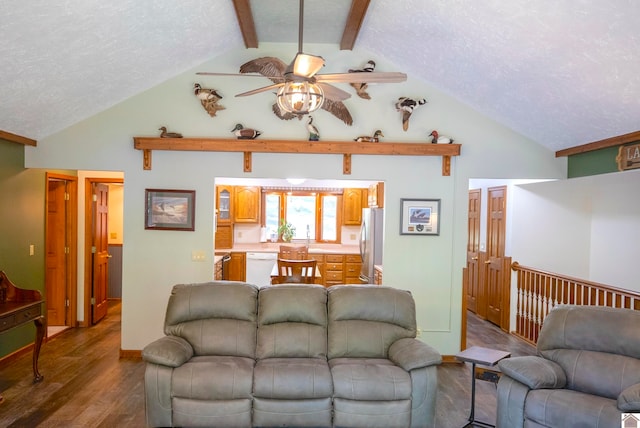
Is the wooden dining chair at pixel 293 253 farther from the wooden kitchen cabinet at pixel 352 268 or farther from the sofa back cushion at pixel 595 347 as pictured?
the sofa back cushion at pixel 595 347

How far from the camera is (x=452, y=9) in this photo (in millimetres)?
3234

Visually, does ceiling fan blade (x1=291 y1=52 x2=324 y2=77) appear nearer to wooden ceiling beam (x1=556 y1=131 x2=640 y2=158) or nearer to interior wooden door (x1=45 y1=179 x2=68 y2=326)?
wooden ceiling beam (x1=556 y1=131 x2=640 y2=158)

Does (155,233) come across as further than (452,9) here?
Yes

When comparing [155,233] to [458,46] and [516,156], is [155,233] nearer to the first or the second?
[458,46]

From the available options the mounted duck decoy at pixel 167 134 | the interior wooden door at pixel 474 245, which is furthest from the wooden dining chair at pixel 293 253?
the interior wooden door at pixel 474 245

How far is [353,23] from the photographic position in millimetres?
4078

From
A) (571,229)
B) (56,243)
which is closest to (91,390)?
(56,243)

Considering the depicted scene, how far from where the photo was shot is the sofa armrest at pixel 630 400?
2410 millimetres

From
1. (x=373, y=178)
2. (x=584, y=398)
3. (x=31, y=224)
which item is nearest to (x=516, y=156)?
(x=373, y=178)

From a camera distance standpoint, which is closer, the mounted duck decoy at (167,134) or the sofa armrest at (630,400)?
the sofa armrest at (630,400)

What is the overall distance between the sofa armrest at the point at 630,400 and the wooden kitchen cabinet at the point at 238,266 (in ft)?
18.9

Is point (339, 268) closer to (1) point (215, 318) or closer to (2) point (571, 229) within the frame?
(2) point (571, 229)

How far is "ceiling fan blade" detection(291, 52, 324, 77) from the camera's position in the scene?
8.13ft

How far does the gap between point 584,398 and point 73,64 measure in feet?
15.0
